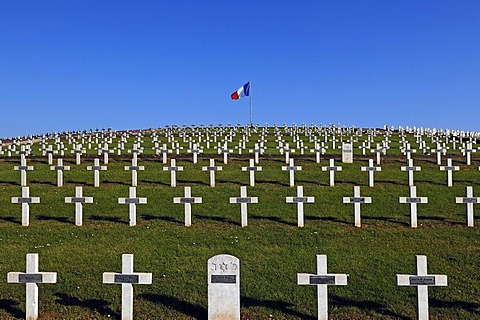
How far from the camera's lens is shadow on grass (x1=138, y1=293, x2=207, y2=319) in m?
6.68

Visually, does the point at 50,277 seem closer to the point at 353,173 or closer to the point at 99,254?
the point at 99,254

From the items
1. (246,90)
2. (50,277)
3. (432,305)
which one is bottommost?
(432,305)

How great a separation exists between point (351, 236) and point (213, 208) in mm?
4689

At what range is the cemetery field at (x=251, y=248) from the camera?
6984mm

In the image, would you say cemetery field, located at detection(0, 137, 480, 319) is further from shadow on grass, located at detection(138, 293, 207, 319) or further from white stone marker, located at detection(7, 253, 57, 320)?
white stone marker, located at detection(7, 253, 57, 320)

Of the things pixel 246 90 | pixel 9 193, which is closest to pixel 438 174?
pixel 9 193

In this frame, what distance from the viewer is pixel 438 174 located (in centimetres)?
2098

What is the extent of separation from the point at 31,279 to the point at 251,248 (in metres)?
4.67

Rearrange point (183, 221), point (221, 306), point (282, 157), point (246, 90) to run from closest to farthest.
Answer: point (221, 306) < point (183, 221) < point (282, 157) < point (246, 90)

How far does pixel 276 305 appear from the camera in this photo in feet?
22.7

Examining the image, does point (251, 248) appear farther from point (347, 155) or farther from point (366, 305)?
point (347, 155)

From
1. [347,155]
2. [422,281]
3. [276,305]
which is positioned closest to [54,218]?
[276,305]

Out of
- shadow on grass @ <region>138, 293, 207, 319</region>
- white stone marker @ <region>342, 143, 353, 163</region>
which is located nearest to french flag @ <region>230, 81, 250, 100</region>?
white stone marker @ <region>342, 143, 353, 163</region>

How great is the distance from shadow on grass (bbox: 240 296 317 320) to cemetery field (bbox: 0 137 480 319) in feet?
0.05
